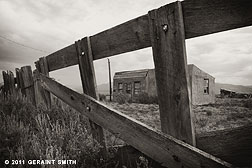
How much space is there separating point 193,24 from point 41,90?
361 cm

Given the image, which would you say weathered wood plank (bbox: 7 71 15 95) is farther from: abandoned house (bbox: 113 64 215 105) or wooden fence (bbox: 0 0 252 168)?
abandoned house (bbox: 113 64 215 105)

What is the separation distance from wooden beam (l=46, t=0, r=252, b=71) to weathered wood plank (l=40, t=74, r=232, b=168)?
0.70 metres

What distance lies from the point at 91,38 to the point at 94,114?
1.00m

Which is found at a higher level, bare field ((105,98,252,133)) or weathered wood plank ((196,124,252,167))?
weathered wood plank ((196,124,252,167))

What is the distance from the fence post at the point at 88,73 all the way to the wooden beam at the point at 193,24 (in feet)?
0.66

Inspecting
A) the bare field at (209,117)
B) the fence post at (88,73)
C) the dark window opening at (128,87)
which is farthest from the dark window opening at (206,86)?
the fence post at (88,73)

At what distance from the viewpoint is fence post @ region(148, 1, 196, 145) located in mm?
1544

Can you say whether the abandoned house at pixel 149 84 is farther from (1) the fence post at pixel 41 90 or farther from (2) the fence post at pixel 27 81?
(1) the fence post at pixel 41 90

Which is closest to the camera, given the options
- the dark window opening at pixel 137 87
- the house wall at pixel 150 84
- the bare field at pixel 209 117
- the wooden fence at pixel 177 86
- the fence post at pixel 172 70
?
the wooden fence at pixel 177 86

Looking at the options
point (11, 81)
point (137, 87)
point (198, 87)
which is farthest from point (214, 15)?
point (137, 87)

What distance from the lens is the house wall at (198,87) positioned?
14812 millimetres

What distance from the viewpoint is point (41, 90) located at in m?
4.12

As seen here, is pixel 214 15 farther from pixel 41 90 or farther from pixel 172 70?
pixel 41 90

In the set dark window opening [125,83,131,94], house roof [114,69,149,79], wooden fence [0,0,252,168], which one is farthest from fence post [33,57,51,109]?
dark window opening [125,83,131,94]
